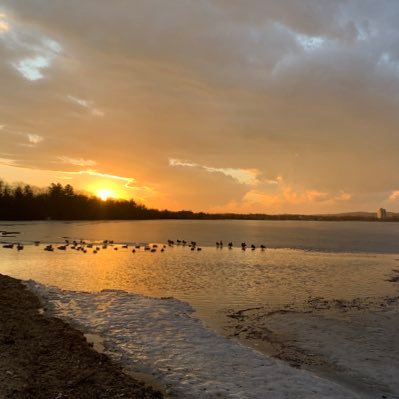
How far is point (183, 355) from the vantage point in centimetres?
1151

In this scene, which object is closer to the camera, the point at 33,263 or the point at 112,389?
the point at 112,389

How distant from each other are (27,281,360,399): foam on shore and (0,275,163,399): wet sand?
82cm

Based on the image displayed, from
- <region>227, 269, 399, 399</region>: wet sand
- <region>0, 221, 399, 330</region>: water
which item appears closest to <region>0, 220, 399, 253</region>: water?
<region>0, 221, 399, 330</region>: water

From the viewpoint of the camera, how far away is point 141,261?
37.7 meters

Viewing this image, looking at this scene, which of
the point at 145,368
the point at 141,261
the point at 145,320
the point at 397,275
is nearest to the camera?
the point at 145,368

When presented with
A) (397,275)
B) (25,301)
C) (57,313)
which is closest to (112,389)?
(57,313)

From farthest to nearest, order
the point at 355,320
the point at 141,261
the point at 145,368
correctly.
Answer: the point at 141,261 < the point at 355,320 < the point at 145,368

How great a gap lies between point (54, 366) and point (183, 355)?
11.2ft

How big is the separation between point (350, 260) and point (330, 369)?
31895 mm

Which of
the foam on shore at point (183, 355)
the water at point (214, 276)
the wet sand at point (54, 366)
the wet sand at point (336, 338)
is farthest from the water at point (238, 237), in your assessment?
the wet sand at point (54, 366)

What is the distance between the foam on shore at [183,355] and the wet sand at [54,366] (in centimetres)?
82

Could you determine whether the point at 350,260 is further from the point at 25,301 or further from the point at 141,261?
the point at 25,301

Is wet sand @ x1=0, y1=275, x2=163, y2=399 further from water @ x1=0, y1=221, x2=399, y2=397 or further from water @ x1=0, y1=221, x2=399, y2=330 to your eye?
water @ x1=0, y1=221, x2=399, y2=330

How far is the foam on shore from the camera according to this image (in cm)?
926
